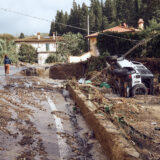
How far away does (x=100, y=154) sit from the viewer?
4.27 meters

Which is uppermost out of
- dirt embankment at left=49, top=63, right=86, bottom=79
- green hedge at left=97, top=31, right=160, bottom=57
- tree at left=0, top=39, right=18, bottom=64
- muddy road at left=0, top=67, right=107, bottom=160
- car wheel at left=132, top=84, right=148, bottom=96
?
tree at left=0, top=39, right=18, bottom=64

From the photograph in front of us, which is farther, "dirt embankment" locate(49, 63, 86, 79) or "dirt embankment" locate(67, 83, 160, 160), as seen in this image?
"dirt embankment" locate(49, 63, 86, 79)

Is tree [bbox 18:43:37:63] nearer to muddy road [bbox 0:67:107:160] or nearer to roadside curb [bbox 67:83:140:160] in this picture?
muddy road [bbox 0:67:107:160]

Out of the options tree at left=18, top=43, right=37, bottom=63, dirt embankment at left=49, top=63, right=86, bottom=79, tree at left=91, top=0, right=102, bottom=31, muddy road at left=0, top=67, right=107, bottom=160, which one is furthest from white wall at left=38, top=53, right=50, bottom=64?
muddy road at left=0, top=67, right=107, bottom=160

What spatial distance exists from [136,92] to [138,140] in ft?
25.5

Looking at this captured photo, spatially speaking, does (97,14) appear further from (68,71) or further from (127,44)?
(68,71)

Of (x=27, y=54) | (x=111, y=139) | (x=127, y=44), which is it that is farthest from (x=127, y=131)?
(x=27, y=54)

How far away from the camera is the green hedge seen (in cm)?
2159

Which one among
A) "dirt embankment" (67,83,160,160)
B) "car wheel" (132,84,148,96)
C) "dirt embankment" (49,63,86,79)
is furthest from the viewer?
"dirt embankment" (49,63,86,79)

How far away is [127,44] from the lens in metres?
26.0

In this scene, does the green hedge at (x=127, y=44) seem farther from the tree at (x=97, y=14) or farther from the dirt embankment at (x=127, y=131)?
the tree at (x=97, y=14)

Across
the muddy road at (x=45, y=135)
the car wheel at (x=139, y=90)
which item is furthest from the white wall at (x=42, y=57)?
the muddy road at (x=45, y=135)

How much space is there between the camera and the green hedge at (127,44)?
70.8 feet

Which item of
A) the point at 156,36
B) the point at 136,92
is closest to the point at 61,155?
the point at 136,92
